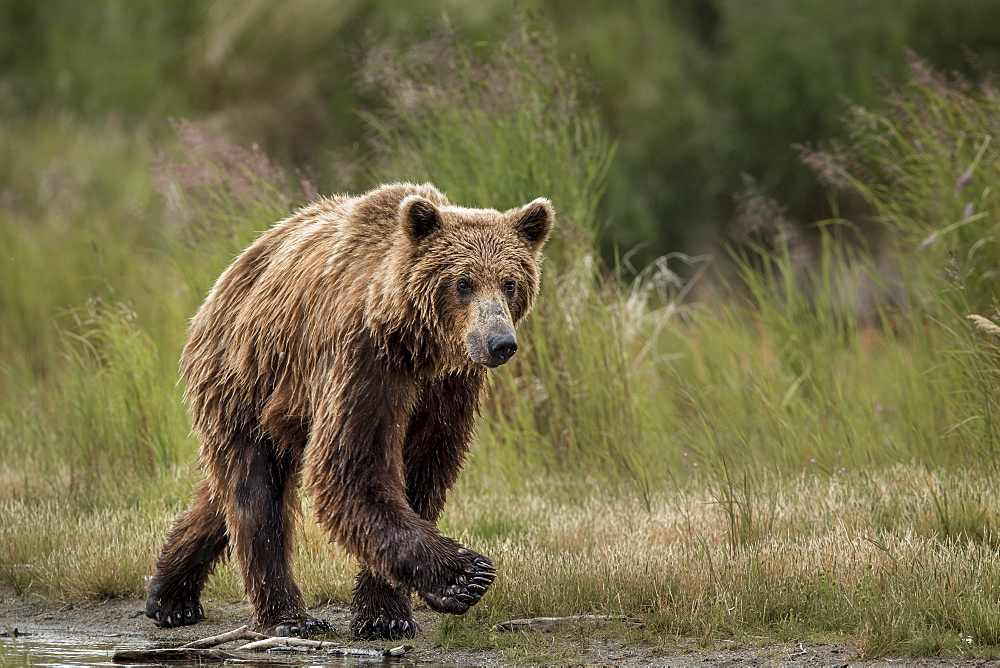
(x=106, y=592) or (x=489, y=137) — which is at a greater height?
(x=489, y=137)

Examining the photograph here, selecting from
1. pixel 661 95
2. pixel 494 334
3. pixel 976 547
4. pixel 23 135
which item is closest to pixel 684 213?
pixel 661 95

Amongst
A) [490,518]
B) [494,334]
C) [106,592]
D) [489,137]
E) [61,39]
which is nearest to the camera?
[494,334]

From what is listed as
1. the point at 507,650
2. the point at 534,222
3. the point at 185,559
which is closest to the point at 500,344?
the point at 534,222

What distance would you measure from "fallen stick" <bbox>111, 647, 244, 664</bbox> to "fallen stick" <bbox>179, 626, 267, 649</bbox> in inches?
2.5

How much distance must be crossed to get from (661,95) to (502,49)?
31.4 ft

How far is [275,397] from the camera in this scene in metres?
6.09

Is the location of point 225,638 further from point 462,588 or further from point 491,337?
point 491,337

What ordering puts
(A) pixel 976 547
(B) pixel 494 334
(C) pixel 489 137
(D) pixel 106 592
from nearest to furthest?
1. (B) pixel 494 334
2. (A) pixel 976 547
3. (D) pixel 106 592
4. (C) pixel 489 137

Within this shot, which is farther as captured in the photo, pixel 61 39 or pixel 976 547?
pixel 61 39

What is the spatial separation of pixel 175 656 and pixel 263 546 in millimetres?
625

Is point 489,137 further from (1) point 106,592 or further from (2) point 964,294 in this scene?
(1) point 106,592

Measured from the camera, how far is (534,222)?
5.97 meters

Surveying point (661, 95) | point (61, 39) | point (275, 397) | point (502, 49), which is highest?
point (61, 39)

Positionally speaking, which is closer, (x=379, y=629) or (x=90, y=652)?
(x=90, y=652)
